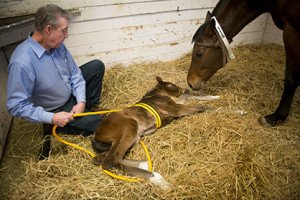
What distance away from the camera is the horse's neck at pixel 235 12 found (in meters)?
2.80

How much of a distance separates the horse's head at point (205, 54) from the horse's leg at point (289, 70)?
84 centimetres

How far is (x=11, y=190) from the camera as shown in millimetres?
2271

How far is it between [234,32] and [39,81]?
281 centimetres

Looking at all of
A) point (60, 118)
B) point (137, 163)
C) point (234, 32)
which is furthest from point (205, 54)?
point (60, 118)

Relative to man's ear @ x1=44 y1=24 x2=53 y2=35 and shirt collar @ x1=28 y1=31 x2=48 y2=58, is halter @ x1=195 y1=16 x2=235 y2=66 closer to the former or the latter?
man's ear @ x1=44 y1=24 x2=53 y2=35

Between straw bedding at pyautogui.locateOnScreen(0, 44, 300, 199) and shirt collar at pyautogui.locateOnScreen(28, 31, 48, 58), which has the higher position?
shirt collar at pyautogui.locateOnScreen(28, 31, 48, 58)

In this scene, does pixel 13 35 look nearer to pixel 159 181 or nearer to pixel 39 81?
pixel 39 81

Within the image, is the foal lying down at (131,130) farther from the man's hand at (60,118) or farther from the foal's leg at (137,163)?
the man's hand at (60,118)

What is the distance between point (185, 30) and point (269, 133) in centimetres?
303

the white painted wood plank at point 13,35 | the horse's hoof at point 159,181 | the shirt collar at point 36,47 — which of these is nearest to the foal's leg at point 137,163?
the horse's hoof at point 159,181

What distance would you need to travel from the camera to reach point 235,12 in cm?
283

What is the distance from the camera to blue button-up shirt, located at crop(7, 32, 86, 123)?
83.7 inches

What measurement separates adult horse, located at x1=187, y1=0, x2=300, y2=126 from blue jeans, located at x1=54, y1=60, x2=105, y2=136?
1585 millimetres

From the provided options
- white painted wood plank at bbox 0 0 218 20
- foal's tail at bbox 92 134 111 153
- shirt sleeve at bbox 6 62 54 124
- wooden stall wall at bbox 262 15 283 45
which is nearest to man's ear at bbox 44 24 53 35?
shirt sleeve at bbox 6 62 54 124
